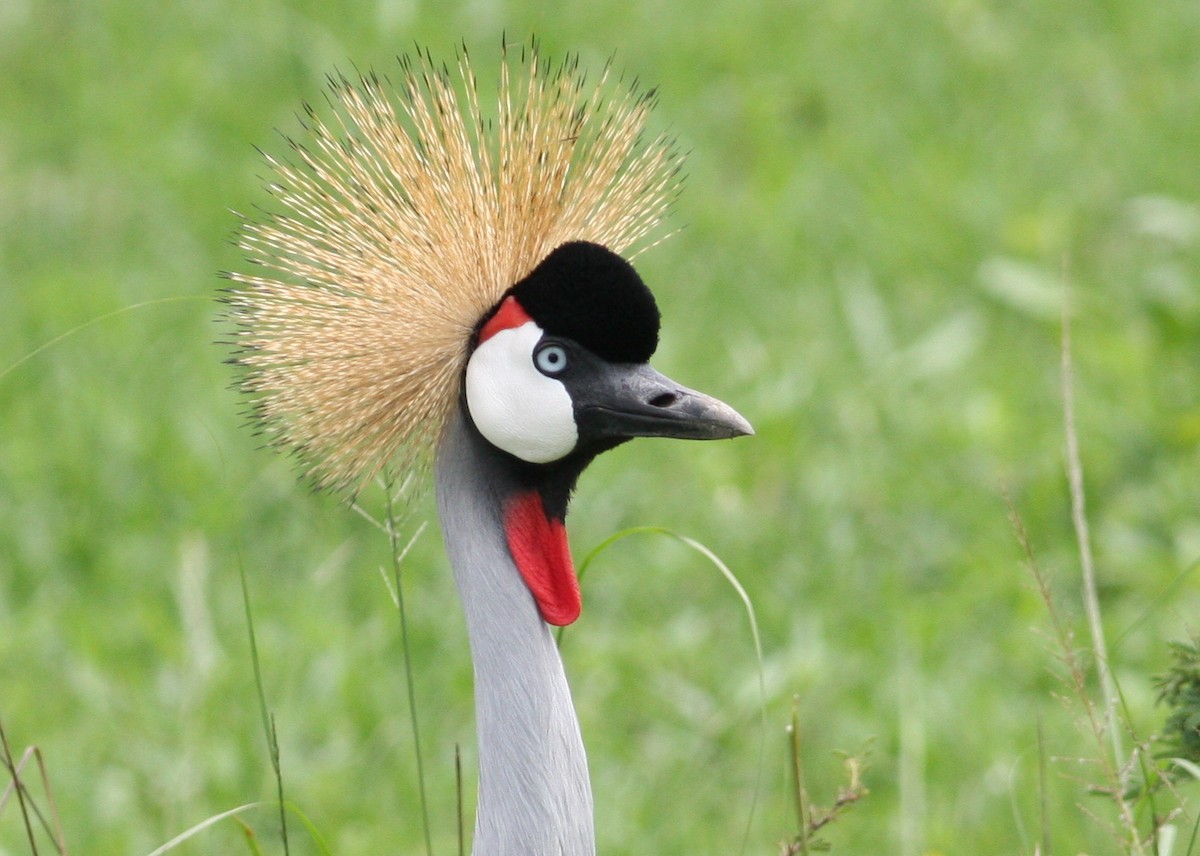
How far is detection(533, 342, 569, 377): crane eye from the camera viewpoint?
152 cm

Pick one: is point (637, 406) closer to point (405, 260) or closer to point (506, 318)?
point (506, 318)

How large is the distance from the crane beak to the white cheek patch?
2cm

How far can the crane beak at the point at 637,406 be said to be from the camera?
1.52 metres

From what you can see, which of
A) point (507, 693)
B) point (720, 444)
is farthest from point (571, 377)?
point (720, 444)

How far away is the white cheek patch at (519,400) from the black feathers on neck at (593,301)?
0.09ft

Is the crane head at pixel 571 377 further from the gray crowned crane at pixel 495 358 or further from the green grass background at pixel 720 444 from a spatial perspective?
the green grass background at pixel 720 444

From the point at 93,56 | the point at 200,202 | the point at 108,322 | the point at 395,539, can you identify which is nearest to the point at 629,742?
the point at 395,539

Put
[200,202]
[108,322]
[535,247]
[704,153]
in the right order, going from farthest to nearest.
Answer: [704,153] → [200,202] → [108,322] → [535,247]

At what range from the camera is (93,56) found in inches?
195

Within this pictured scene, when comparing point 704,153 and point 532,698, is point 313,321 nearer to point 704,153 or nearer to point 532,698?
point 532,698

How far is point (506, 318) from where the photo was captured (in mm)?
1541

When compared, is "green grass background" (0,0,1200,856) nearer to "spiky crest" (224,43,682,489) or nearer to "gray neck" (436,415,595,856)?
"spiky crest" (224,43,682,489)

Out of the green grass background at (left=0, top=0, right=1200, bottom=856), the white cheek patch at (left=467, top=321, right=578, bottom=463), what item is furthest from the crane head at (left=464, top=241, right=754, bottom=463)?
the green grass background at (left=0, top=0, right=1200, bottom=856)

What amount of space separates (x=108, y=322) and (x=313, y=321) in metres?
2.36
